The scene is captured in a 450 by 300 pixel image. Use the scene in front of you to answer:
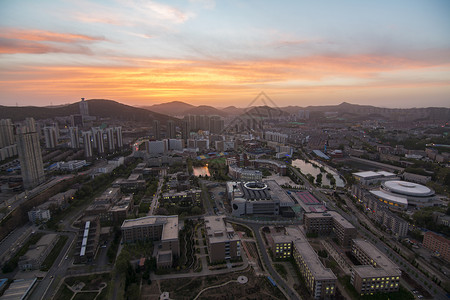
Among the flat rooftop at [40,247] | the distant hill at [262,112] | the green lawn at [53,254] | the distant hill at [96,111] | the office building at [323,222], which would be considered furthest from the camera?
the distant hill at [262,112]

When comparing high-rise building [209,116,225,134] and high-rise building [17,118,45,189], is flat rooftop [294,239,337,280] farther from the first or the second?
high-rise building [209,116,225,134]

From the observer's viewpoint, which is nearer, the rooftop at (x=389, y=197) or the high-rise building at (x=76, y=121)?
the rooftop at (x=389, y=197)

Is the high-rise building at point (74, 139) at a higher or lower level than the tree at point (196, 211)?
higher

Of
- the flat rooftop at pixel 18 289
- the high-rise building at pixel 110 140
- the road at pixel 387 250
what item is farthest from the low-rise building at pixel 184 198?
the high-rise building at pixel 110 140

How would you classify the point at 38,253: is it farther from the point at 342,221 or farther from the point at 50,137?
the point at 50,137

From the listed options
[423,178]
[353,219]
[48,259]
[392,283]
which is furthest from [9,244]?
[423,178]

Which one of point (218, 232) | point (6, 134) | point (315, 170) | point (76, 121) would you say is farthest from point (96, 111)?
point (218, 232)

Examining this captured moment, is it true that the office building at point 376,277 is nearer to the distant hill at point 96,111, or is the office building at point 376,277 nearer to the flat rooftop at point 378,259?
the flat rooftop at point 378,259
